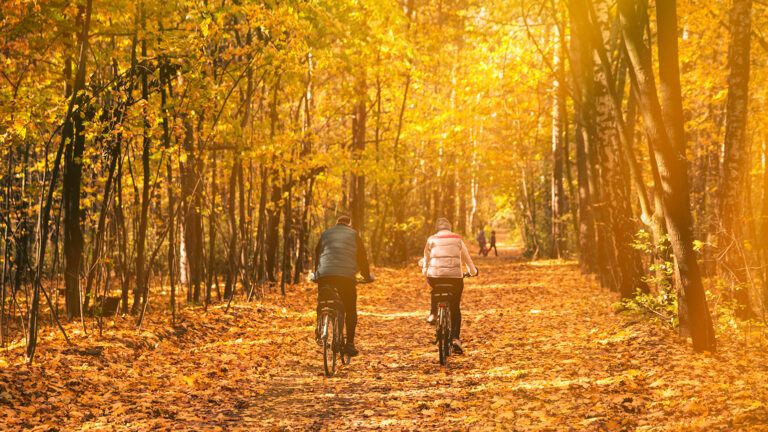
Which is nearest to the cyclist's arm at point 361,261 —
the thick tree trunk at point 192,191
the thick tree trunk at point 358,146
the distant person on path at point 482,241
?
the thick tree trunk at point 192,191

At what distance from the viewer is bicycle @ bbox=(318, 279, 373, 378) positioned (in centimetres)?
994

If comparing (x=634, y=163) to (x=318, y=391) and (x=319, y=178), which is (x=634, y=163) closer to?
(x=318, y=391)

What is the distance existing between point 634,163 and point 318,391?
667cm

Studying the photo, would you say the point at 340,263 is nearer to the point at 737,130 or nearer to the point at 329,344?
the point at 329,344

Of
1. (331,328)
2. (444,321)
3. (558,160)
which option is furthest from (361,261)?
(558,160)

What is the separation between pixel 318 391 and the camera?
9.16 meters

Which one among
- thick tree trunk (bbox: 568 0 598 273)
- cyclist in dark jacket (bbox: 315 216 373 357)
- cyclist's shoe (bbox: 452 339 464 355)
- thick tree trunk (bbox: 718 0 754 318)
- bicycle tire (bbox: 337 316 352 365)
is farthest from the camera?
thick tree trunk (bbox: 568 0 598 273)

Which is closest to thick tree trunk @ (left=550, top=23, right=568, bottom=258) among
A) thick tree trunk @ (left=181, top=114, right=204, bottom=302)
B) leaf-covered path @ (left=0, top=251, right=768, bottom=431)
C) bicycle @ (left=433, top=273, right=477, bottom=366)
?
thick tree trunk @ (left=181, top=114, right=204, bottom=302)

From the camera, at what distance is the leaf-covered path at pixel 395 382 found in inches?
283

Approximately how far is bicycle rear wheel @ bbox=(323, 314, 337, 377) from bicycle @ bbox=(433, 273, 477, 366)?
5.15ft

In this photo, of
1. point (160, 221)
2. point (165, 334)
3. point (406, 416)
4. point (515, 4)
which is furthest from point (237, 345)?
point (515, 4)

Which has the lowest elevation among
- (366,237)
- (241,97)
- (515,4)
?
(366,237)

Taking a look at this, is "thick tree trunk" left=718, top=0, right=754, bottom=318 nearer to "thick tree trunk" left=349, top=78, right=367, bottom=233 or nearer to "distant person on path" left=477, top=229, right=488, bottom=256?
"thick tree trunk" left=349, top=78, right=367, bottom=233

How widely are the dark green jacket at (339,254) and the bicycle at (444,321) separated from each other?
4.07 feet
